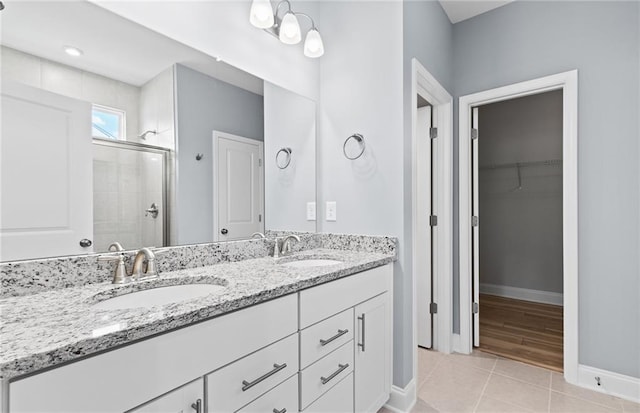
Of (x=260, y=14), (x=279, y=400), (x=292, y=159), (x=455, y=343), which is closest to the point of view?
(x=279, y=400)

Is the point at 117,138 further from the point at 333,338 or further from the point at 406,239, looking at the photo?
the point at 406,239

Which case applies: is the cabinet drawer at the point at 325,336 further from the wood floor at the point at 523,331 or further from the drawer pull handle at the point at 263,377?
the wood floor at the point at 523,331

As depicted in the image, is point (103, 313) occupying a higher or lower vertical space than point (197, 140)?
lower

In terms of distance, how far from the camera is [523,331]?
116 inches

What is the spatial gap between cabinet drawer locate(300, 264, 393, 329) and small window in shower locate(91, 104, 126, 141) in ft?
3.02

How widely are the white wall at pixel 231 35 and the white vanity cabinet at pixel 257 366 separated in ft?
4.01

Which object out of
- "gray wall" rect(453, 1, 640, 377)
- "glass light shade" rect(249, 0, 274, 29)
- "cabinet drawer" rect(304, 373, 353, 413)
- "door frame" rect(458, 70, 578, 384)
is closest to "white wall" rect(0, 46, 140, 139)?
"glass light shade" rect(249, 0, 274, 29)

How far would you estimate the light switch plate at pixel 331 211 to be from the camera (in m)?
2.12

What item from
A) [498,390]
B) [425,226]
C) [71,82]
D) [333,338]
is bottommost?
[498,390]

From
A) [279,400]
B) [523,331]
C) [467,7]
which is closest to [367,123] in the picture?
[467,7]

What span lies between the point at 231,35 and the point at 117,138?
32.5 inches

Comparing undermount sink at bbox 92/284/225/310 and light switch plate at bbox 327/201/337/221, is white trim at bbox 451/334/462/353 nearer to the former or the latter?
light switch plate at bbox 327/201/337/221

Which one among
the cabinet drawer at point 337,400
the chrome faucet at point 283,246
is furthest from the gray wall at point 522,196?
the cabinet drawer at point 337,400

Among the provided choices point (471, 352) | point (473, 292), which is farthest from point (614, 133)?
point (471, 352)
